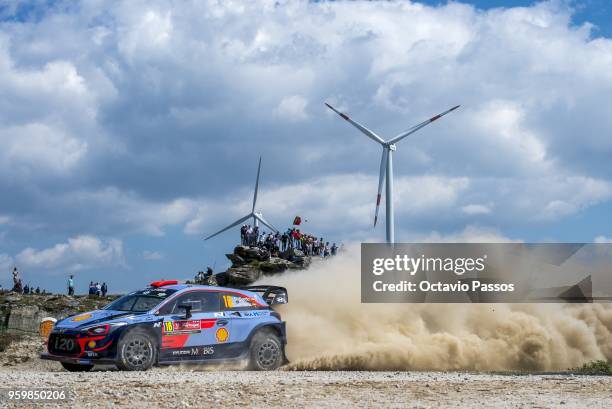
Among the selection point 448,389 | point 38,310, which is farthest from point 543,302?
point 38,310

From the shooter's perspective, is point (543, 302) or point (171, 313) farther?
point (543, 302)

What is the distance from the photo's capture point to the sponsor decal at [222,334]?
1694 cm

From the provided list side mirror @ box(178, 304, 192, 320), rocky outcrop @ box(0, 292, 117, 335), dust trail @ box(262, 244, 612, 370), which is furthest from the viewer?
rocky outcrop @ box(0, 292, 117, 335)

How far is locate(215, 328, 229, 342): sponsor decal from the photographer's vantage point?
16.9 meters

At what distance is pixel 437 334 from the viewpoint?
67.4 ft

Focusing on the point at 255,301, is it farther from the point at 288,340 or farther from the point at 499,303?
the point at 499,303

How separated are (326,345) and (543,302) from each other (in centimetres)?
659

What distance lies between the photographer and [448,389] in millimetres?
12914

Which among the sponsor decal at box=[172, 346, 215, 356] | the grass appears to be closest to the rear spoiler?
the sponsor decal at box=[172, 346, 215, 356]

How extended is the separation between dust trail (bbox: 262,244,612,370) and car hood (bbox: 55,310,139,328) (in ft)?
14.2

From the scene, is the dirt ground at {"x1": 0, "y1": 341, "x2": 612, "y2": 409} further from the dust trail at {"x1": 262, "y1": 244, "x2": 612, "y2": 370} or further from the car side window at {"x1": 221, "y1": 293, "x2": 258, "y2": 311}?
the dust trail at {"x1": 262, "y1": 244, "x2": 612, "y2": 370}

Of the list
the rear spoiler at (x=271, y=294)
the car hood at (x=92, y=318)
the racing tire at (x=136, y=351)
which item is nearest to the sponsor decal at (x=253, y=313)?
the rear spoiler at (x=271, y=294)

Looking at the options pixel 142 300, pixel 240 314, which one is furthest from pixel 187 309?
pixel 240 314

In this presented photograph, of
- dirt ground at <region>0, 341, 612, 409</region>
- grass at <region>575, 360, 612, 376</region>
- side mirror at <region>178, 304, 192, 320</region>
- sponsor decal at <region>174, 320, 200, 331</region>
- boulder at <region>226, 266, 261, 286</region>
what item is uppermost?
boulder at <region>226, 266, 261, 286</region>
